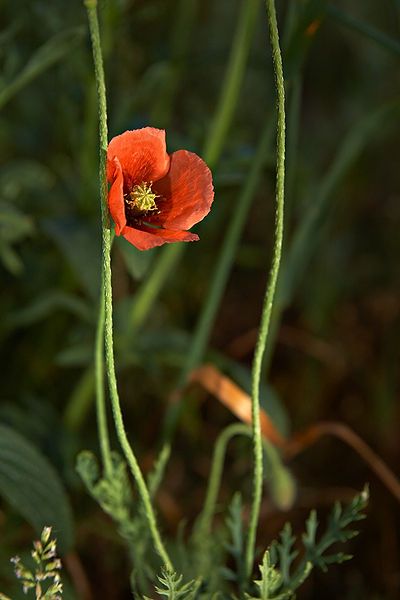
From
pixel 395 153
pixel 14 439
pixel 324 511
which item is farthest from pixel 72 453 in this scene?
pixel 395 153

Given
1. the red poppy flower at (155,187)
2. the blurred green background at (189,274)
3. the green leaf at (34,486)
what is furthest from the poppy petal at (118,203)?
the green leaf at (34,486)

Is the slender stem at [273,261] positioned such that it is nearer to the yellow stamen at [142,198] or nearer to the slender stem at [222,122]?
the yellow stamen at [142,198]

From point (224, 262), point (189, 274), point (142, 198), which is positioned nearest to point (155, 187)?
point (142, 198)

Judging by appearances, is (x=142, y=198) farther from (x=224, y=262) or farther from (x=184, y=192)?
(x=224, y=262)

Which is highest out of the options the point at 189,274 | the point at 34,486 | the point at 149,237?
the point at 189,274

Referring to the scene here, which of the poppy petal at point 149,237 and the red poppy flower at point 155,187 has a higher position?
the red poppy flower at point 155,187

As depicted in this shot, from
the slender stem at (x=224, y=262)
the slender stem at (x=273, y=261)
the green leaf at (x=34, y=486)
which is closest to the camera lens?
the slender stem at (x=273, y=261)

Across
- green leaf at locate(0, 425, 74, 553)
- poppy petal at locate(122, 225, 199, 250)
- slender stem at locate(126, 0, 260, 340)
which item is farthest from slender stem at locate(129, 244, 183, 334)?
poppy petal at locate(122, 225, 199, 250)
